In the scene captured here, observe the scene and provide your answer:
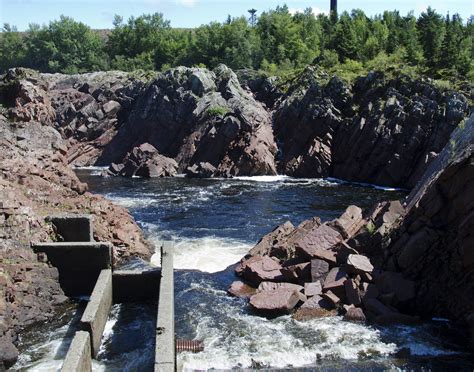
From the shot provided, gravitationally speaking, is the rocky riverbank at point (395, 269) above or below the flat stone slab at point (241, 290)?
above

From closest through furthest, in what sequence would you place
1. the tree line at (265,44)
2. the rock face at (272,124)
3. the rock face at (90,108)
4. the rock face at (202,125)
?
the rock face at (272,124)
the rock face at (202,125)
the tree line at (265,44)
the rock face at (90,108)

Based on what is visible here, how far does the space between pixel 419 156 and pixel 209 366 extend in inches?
1543

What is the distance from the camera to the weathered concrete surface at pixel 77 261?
72.6 feet

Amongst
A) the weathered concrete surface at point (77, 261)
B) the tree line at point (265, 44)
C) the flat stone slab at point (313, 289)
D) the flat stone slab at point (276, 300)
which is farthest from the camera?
the tree line at point (265, 44)

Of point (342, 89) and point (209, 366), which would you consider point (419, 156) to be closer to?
point (342, 89)

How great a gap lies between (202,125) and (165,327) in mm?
49401

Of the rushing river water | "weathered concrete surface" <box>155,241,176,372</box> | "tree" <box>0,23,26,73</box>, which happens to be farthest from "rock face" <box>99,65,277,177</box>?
"tree" <box>0,23,26,73</box>

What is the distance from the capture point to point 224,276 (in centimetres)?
2522

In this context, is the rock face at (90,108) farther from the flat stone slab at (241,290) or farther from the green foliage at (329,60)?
the flat stone slab at (241,290)

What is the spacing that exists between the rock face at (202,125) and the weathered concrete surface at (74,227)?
3386cm

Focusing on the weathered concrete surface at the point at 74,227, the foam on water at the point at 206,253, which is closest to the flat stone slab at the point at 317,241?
the foam on water at the point at 206,253

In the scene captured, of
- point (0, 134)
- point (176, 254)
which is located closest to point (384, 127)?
point (176, 254)

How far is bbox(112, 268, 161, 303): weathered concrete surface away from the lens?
22.2 m

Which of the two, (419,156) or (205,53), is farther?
(205,53)
